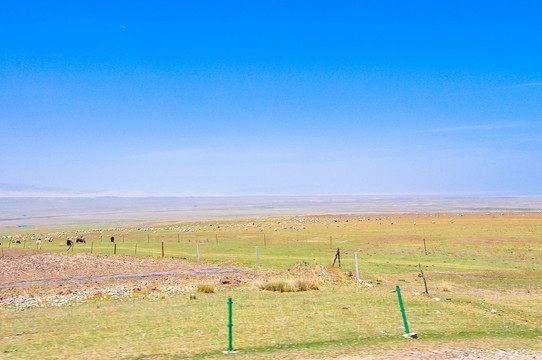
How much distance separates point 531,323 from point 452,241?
135 feet

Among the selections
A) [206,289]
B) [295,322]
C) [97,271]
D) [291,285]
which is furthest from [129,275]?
[295,322]

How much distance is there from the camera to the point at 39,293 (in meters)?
23.5

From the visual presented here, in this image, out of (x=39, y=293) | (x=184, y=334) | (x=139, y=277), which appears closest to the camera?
(x=184, y=334)

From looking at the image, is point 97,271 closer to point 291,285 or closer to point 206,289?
point 206,289

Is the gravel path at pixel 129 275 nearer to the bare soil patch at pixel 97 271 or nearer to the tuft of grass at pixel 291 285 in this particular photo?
the bare soil patch at pixel 97 271

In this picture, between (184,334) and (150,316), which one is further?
(150,316)

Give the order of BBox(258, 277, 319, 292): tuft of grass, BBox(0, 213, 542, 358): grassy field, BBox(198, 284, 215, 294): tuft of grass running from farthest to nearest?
1. BBox(198, 284, 215, 294): tuft of grass
2. BBox(258, 277, 319, 292): tuft of grass
3. BBox(0, 213, 542, 358): grassy field

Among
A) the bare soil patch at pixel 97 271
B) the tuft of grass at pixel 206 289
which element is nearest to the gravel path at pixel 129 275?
the bare soil patch at pixel 97 271

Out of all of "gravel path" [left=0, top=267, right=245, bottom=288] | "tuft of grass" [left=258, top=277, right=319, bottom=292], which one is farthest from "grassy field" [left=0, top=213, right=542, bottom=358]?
"gravel path" [left=0, top=267, right=245, bottom=288]

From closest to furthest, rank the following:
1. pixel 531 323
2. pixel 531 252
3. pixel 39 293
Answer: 1. pixel 531 323
2. pixel 39 293
3. pixel 531 252

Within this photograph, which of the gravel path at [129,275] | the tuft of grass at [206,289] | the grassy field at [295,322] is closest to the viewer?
the grassy field at [295,322]

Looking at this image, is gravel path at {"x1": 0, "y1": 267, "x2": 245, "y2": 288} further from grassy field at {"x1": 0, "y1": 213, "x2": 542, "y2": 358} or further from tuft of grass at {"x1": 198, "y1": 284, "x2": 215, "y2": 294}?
grassy field at {"x1": 0, "y1": 213, "x2": 542, "y2": 358}

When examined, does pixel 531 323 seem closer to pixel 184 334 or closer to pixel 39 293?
pixel 184 334

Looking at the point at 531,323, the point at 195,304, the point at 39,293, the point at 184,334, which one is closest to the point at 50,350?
the point at 184,334
